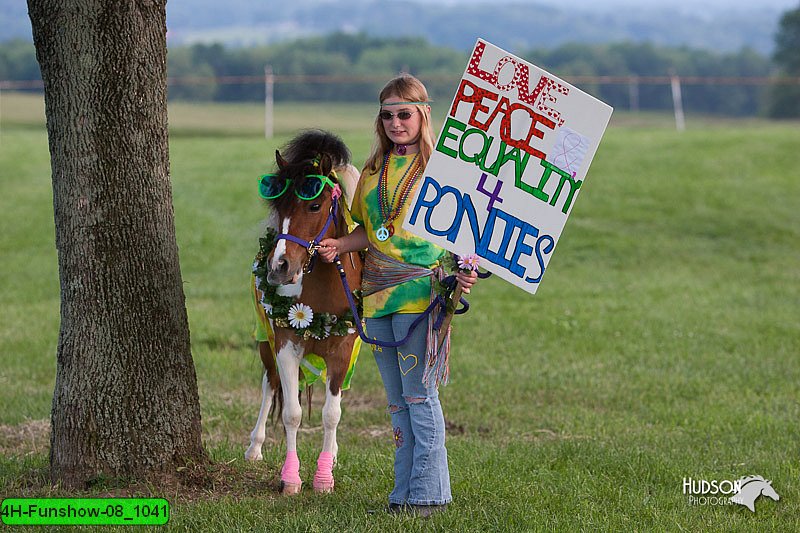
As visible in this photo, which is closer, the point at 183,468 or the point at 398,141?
the point at 398,141

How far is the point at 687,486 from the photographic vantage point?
18.4ft

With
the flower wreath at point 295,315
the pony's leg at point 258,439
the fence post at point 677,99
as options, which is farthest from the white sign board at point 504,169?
the fence post at point 677,99

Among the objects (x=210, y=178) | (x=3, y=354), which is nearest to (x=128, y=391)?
(x=3, y=354)

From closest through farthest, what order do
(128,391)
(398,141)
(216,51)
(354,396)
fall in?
(398,141) < (128,391) < (354,396) < (216,51)

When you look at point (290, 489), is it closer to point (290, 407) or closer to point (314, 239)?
point (290, 407)

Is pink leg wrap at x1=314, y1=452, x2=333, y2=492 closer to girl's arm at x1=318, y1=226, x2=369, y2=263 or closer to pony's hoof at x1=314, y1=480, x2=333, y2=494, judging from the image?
pony's hoof at x1=314, y1=480, x2=333, y2=494

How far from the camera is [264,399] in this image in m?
6.21

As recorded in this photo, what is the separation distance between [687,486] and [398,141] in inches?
100

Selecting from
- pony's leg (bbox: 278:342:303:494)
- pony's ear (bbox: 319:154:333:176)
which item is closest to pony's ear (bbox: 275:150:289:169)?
pony's ear (bbox: 319:154:333:176)

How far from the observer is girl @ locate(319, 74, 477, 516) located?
15.8 ft

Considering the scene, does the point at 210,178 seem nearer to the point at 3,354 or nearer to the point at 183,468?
the point at 3,354

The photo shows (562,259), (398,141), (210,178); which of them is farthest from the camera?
(210,178)

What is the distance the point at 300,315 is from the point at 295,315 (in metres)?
0.03

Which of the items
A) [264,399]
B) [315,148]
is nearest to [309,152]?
[315,148]
